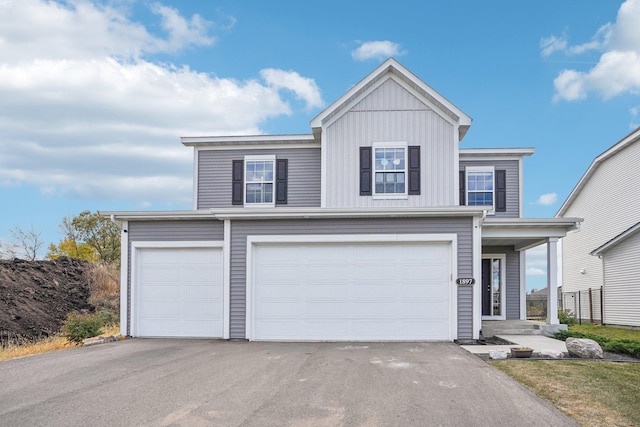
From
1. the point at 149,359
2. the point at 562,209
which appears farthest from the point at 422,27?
the point at 562,209

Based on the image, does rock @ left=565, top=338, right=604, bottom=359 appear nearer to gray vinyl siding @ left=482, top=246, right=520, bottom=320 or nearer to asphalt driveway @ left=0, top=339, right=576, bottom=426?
asphalt driveway @ left=0, top=339, right=576, bottom=426

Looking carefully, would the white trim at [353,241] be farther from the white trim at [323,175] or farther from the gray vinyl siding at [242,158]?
the gray vinyl siding at [242,158]

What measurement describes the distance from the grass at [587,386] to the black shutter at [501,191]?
26.8 ft

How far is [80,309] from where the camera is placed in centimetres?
2084

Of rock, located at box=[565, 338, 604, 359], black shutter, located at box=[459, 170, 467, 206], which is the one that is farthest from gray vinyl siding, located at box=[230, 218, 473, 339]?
black shutter, located at box=[459, 170, 467, 206]

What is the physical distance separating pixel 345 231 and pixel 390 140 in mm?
3985

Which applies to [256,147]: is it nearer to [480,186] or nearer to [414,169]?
[414,169]

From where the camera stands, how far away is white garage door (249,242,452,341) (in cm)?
1273

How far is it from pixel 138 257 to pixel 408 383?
8.63m

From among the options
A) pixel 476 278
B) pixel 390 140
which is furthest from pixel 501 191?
pixel 476 278

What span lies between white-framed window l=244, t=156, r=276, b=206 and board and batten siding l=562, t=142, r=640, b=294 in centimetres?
1434

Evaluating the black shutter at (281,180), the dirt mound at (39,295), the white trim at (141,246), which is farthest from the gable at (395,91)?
the dirt mound at (39,295)

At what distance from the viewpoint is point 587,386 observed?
26.3 feet

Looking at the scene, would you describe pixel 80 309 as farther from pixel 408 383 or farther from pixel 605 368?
pixel 605 368
